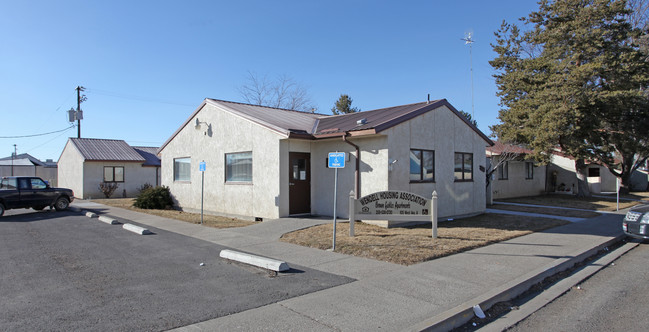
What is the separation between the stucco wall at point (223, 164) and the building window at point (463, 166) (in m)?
6.63

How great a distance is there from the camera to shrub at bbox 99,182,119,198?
87.7ft

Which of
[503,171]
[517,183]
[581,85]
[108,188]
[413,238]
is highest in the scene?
[581,85]

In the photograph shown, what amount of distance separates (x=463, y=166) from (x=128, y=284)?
40.0 ft

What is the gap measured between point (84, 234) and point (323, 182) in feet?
24.3

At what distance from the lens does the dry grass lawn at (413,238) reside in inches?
325

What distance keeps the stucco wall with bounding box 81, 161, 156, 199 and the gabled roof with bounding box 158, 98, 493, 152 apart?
1327cm

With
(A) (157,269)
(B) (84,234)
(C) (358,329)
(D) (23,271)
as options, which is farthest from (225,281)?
(B) (84,234)

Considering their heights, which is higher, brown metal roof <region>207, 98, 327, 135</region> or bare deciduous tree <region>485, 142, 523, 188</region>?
brown metal roof <region>207, 98, 327, 135</region>

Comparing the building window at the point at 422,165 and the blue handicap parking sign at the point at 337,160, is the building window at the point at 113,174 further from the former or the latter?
the blue handicap parking sign at the point at 337,160

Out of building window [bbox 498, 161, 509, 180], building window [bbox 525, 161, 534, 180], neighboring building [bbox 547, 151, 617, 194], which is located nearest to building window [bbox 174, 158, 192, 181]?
building window [bbox 498, 161, 509, 180]

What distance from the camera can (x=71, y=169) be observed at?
2867 cm

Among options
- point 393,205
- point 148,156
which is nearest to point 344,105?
point 148,156

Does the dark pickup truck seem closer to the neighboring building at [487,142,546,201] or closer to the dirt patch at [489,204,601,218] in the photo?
the dirt patch at [489,204,601,218]

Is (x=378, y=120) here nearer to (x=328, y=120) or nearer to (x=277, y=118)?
(x=328, y=120)
